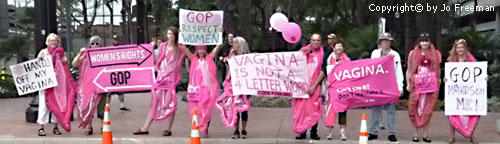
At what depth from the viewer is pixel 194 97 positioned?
7.37 m

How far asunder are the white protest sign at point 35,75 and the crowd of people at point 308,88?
0.12 metres

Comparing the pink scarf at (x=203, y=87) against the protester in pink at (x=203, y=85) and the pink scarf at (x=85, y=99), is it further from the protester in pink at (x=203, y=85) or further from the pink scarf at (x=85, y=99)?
the pink scarf at (x=85, y=99)

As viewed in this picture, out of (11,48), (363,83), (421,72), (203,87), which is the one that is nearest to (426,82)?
(421,72)

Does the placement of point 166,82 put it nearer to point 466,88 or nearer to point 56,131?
point 56,131

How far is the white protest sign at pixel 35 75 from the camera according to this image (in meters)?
7.55

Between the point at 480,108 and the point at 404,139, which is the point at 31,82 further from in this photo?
the point at 480,108

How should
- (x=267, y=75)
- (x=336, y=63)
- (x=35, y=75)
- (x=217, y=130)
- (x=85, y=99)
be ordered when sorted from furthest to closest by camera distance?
(x=217, y=130)
(x=85, y=99)
(x=35, y=75)
(x=267, y=75)
(x=336, y=63)

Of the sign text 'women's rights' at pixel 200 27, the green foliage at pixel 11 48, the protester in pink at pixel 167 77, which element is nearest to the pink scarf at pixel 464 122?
the sign text 'women's rights' at pixel 200 27

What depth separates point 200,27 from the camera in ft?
24.1

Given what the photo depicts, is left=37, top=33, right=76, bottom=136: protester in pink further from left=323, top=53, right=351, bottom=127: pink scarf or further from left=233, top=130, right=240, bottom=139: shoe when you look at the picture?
left=323, top=53, right=351, bottom=127: pink scarf

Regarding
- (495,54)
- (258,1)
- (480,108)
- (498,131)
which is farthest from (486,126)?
(258,1)

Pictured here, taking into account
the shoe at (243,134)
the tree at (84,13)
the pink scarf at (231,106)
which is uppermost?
the tree at (84,13)

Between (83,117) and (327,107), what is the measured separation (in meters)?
3.66

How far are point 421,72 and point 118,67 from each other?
4.46 metres
